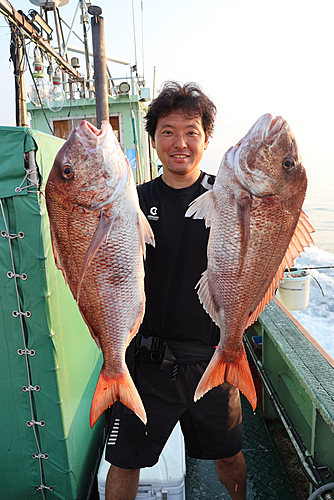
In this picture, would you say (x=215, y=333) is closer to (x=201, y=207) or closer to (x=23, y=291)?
(x=201, y=207)

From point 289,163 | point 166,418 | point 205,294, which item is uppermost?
point 289,163

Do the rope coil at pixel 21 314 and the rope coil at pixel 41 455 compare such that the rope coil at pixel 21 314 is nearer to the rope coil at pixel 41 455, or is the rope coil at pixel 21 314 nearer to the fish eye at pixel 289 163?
the rope coil at pixel 41 455

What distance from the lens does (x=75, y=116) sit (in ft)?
33.8

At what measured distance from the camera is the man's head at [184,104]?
7.80 ft

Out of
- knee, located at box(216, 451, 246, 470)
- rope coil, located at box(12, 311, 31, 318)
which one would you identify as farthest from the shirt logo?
→ knee, located at box(216, 451, 246, 470)

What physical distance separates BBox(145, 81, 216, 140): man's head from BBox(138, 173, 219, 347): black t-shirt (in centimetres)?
41

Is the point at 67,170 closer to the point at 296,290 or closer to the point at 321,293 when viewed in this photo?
the point at 296,290

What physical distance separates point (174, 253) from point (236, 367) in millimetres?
828

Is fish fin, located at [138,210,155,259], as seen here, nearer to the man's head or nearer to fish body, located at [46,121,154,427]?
fish body, located at [46,121,154,427]

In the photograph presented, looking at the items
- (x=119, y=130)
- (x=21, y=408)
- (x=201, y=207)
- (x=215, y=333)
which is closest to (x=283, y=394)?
(x=215, y=333)

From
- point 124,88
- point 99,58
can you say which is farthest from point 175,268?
point 124,88

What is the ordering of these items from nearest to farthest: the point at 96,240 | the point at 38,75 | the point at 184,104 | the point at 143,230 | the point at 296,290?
the point at 96,240, the point at 143,230, the point at 184,104, the point at 296,290, the point at 38,75

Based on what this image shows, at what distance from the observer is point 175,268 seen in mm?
2412

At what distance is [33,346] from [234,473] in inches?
68.8
